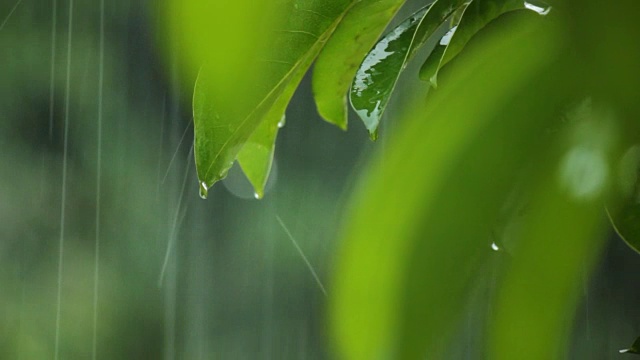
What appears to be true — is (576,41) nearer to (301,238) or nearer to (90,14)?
(301,238)

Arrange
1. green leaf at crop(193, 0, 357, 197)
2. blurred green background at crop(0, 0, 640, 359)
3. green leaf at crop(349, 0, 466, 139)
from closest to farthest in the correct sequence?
1. green leaf at crop(193, 0, 357, 197)
2. green leaf at crop(349, 0, 466, 139)
3. blurred green background at crop(0, 0, 640, 359)

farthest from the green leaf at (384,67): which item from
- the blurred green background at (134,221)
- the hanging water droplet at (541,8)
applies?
the blurred green background at (134,221)

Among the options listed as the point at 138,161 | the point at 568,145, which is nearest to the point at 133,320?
the point at 138,161

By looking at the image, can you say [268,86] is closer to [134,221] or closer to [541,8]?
[541,8]

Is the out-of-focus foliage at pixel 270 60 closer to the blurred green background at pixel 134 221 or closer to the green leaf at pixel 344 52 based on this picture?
the green leaf at pixel 344 52

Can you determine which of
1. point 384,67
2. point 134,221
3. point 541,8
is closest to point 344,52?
point 384,67

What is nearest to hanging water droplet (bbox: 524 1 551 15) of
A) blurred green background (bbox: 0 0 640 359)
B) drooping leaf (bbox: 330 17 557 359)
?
drooping leaf (bbox: 330 17 557 359)

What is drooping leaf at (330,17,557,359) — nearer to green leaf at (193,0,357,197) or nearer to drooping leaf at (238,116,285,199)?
green leaf at (193,0,357,197)
